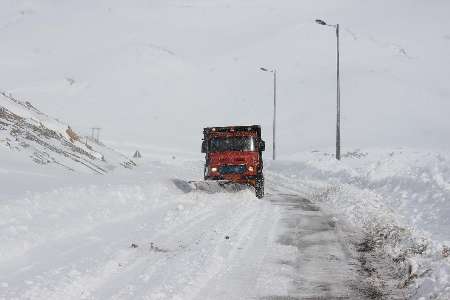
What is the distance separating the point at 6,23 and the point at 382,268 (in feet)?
423

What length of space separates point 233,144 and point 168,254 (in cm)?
1208

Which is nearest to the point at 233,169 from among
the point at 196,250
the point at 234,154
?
the point at 234,154

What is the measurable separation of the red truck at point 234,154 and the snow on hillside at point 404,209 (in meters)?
2.57

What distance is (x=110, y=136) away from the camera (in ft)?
237

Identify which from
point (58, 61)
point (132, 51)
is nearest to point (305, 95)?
point (132, 51)

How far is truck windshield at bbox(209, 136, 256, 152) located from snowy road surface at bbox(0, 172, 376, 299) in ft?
19.4

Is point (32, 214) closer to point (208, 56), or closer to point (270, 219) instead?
point (270, 219)

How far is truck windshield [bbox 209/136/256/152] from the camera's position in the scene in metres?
20.9

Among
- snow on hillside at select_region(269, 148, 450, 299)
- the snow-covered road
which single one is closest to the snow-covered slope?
snow on hillside at select_region(269, 148, 450, 299)

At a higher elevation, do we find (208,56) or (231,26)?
(231,26)

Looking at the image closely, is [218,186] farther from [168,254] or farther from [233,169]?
[168,254]

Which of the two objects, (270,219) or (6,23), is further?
(6,23)

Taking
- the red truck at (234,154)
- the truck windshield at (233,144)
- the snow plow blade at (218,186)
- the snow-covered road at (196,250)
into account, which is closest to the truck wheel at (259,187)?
the red truck at (234,154)

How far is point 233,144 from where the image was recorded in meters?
20.9
